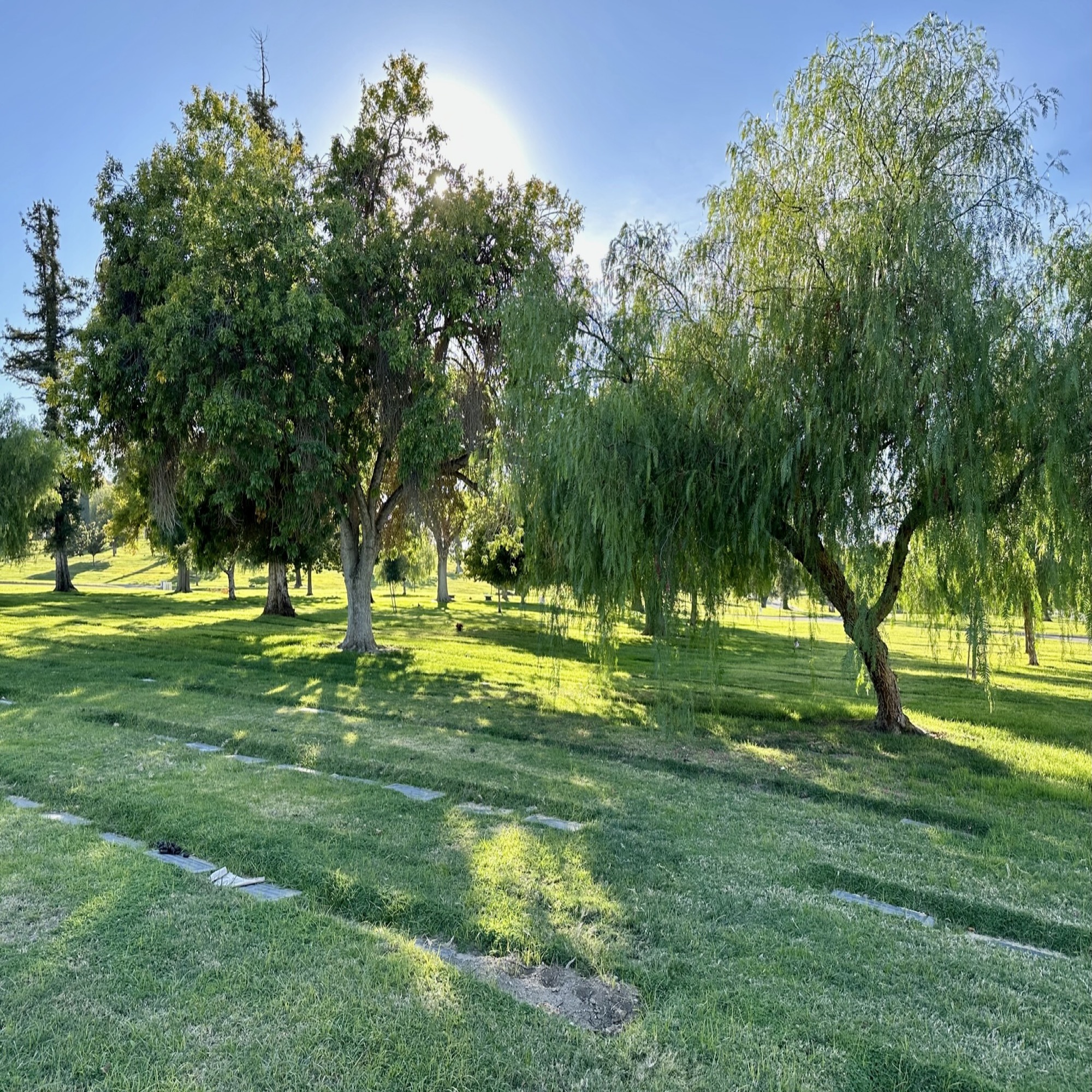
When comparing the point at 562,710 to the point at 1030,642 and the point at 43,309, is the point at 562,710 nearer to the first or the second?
the point at 1030,642

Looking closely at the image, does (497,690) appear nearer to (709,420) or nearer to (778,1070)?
(709,420)

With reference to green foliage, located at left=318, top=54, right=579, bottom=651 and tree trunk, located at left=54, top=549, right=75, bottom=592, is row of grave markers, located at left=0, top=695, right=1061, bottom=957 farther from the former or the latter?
tree trunk, located at left=54, top=549, right=75, bottom=592

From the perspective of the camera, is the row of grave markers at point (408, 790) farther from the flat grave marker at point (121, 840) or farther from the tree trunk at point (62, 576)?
the tree trunk at point (62, 576)

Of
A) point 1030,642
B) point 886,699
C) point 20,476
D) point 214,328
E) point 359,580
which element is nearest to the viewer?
point 886,699

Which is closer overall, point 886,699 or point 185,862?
point 185,862

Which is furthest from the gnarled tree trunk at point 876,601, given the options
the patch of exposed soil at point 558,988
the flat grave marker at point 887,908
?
the patch of exposed soil at point 558,988

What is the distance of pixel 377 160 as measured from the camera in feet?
45.7

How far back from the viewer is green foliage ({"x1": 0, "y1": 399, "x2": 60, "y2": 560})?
953 inches

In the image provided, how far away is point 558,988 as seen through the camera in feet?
8.80

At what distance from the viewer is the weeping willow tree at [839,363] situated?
6.03 meters

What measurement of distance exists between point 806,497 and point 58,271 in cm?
3235

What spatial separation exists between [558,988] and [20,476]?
28.5 m

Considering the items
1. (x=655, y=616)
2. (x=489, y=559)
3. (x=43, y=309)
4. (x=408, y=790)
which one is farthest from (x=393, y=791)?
(x=43, y=309)

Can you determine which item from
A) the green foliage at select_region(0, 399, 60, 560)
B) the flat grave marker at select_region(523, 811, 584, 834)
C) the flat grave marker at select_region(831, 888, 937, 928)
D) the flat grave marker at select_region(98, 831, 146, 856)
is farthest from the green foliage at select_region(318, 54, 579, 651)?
the green foliage at select_region(0, 399, 60, 560)
